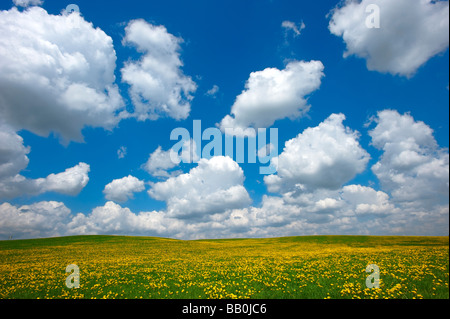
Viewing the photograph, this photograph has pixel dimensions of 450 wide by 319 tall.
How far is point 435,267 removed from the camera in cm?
1728

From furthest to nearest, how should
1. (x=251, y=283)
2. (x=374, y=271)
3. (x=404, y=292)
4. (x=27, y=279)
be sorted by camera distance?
(x=27, y=279) < (x=374, y=271) < (x=251, y=283) < (x=404, y=292)

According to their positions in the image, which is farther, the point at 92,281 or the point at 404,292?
the point at 92,281

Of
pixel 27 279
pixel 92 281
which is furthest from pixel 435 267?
pixel 27 279

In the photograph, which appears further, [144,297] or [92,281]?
[92,281]

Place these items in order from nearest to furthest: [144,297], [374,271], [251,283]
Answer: [144,297], [251,283], [374,271]

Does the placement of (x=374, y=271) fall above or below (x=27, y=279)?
above
